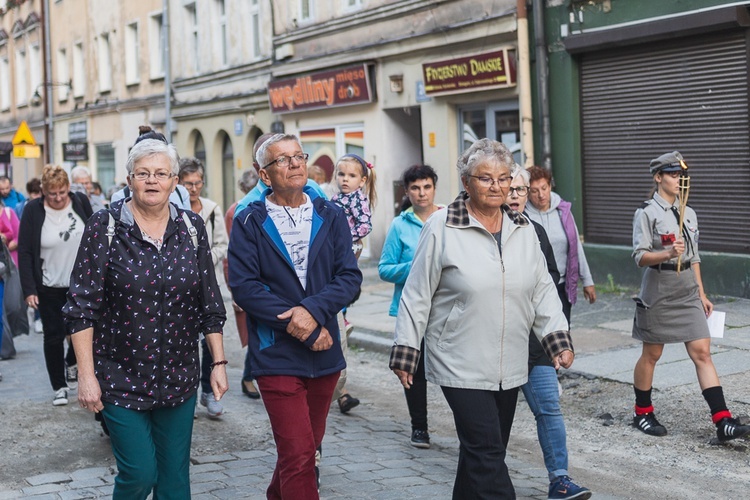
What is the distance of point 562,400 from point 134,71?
1036 inches

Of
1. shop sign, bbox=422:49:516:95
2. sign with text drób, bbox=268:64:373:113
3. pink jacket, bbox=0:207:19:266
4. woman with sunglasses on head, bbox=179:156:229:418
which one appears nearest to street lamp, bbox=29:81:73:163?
sign with text drób, bbox=268:64:373:113

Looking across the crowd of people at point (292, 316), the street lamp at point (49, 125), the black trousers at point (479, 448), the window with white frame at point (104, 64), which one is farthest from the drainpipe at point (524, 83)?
the street lamp at point (49, 125)

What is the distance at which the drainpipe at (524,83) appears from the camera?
1592cm

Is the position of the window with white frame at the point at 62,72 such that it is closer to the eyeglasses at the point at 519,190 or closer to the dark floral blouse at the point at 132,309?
the eyeglasses at the point at 519,190

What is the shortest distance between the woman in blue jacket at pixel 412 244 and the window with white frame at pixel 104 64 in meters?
28.8

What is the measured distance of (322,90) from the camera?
71.9 feet

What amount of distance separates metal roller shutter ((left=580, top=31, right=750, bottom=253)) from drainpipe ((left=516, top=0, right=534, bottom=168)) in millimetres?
838

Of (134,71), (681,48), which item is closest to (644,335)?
(681,48)

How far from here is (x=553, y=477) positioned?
19.0 ft

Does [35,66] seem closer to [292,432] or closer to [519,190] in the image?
[519,190]

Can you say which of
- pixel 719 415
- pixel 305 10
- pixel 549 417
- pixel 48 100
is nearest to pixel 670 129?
pixel 719 415

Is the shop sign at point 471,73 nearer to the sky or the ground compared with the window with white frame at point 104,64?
nearer to the ground

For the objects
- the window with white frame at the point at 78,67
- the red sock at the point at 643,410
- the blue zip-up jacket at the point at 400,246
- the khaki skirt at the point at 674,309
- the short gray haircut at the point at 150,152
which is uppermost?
the window with white frame at the point at 78,67

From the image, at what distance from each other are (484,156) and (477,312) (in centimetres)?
68
